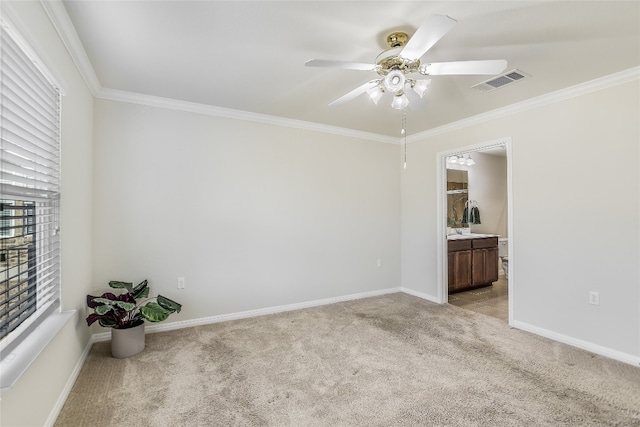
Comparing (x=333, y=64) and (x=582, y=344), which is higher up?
(x=333, y=64)

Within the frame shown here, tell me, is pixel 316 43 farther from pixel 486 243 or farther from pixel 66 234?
pixel 486 243

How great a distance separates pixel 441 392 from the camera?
2129 millimetres

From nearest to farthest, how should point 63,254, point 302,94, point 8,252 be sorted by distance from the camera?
point 8,252, point 63,254, point 302,94

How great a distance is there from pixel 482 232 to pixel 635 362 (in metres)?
3.57

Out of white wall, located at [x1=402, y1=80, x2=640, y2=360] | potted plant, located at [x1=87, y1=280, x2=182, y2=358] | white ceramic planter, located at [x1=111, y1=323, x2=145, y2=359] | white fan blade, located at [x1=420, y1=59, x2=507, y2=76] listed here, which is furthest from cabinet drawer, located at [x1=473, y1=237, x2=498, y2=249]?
white ceramic planter, located at [x1=111, y1=323, x2=145, y2=359]

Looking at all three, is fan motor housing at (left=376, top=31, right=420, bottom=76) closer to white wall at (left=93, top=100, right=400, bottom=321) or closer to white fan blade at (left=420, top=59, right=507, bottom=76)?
white fan blade at (left=420, top=59, right=507, bottom=76)

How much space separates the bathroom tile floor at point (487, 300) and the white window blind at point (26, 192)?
4131 millimetres

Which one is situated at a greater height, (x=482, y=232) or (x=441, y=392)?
(x=482, y=232)

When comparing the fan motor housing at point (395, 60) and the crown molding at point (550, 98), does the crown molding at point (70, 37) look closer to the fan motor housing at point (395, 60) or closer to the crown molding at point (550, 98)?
the fan motor housing at point (395, 60)

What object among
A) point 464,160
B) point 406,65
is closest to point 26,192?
point 406,65

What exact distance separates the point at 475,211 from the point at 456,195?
519 mm

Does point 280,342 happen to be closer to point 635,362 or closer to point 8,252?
point 8,252

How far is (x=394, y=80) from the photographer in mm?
1968

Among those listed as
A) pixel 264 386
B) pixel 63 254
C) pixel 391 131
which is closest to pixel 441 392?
pixel 264 386
